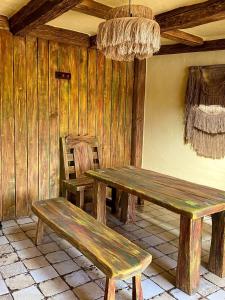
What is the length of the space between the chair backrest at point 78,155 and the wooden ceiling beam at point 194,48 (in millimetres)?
1584

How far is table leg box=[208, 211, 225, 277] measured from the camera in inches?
94.6

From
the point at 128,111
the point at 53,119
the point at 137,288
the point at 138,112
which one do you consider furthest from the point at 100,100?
the point at 137,288

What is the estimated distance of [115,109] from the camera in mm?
4250

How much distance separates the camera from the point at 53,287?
2.23 m

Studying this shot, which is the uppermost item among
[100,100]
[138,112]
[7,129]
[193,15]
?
[193,15]

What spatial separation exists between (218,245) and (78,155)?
2081 millimetres

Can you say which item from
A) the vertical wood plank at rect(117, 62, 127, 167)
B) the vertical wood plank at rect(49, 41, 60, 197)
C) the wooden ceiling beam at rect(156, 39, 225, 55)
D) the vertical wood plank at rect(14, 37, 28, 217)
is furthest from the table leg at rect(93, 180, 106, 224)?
the wooden ceiling beam at rect(156, 39, 225, 55)

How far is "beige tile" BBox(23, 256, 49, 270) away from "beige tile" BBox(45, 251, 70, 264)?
0.15 feet

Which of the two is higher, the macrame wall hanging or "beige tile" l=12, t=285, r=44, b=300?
the macrame wall hanging

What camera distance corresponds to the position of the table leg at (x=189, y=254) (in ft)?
7.12

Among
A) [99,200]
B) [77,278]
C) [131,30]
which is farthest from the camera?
[99,200]

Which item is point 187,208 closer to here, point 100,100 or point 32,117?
point 32,117

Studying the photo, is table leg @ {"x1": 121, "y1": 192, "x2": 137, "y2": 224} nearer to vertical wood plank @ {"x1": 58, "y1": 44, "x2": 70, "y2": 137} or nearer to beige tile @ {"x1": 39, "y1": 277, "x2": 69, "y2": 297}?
vertical wood plank @ {"x1": 58, "y1": 44, "x2": 70, "y2": 137}

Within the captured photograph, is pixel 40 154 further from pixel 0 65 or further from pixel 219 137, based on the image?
pixel 219 137
